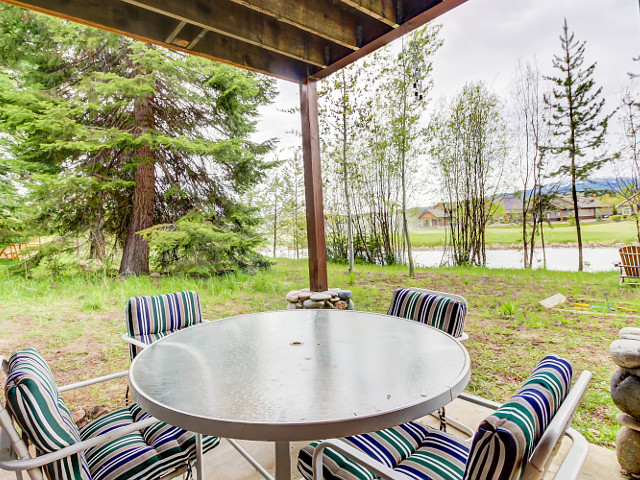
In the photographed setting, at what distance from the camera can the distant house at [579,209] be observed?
8.63 feet

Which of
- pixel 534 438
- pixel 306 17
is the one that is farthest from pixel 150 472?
pixel 306 17

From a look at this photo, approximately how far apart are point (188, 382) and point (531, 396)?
0.97 metres

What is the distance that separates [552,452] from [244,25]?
2.55m

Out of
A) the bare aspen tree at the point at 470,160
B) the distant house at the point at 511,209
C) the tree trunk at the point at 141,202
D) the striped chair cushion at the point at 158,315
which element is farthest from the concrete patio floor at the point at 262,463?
the tree trunk at the point at 141,202

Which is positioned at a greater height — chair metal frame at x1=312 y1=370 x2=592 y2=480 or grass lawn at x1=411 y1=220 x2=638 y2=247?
grass lawn at x1=411 y1=220 x2=638 y2=247

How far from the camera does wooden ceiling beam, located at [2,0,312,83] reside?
188 cm

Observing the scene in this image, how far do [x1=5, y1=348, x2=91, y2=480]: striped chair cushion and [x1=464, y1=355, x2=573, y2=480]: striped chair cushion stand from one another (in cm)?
107

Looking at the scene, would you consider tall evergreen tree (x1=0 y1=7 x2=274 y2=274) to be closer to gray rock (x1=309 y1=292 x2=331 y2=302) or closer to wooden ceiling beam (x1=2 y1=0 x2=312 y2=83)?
wooden ceiling beam (x1=2 y1=0 x2=312 y2=83)

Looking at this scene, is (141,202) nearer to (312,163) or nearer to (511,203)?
(312,163)

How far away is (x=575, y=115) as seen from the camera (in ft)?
9.02

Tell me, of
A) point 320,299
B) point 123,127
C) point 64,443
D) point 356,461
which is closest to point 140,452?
point 64,443

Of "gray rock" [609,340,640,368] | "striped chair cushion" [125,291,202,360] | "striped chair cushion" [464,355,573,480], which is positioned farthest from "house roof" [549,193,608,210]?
"striped chair cushion" [125,291,202,360]

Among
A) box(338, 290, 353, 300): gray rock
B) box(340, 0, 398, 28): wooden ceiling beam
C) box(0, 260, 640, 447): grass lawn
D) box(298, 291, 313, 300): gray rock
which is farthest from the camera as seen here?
box(338, 290, 353, 300): gray rock

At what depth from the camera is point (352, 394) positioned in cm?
100
